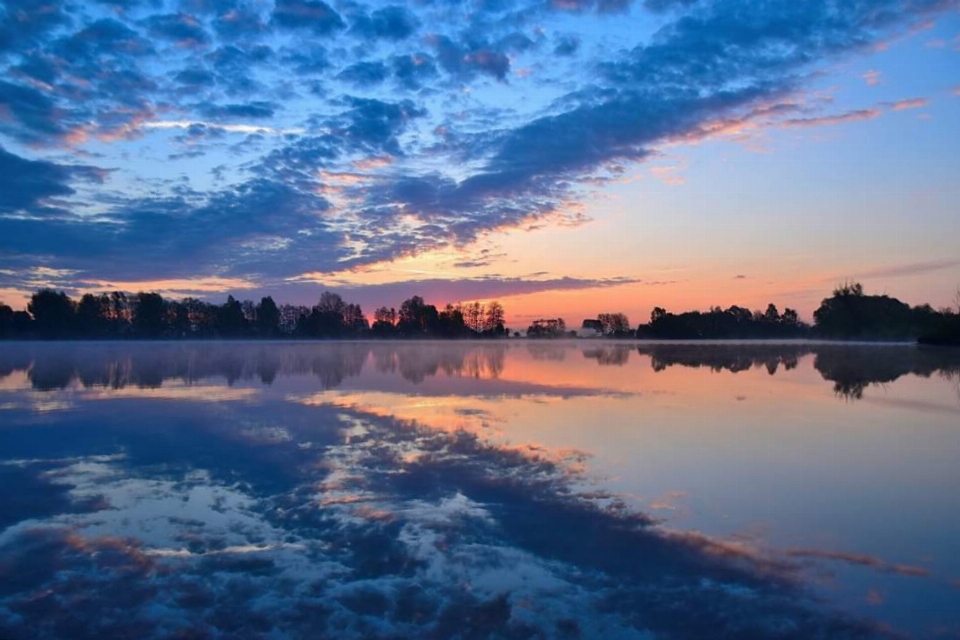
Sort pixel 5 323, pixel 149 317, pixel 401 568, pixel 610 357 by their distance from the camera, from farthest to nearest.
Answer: pixel 149 317 → pixel 5 323 → pixel 610 357 → pixel 401 568

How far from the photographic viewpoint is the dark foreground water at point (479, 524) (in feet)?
15.2

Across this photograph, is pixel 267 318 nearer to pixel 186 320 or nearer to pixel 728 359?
pixel 186 320

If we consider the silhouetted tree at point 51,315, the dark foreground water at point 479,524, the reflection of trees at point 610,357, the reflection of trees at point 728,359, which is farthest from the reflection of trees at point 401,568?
the silhouetted tree at point 51,315

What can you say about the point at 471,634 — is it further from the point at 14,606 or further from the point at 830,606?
the point at 14,606

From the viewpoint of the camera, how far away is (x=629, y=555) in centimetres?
578

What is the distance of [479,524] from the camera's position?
6.70 m

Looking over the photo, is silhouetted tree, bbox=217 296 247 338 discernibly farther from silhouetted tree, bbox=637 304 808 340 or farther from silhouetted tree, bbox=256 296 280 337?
silhouetted tree, bbox=637 304 808 340

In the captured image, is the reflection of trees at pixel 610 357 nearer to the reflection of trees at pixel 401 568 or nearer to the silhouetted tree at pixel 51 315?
the reflection of trees at pixel 401 568

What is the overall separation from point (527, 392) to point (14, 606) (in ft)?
48.7

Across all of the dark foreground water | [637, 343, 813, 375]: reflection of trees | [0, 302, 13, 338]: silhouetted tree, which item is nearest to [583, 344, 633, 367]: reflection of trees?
[637, 343, 813, 375]: reflection of trees

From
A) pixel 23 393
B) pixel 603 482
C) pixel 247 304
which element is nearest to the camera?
pixel 603 482

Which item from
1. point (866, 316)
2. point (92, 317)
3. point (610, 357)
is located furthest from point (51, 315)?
point (866, 316)

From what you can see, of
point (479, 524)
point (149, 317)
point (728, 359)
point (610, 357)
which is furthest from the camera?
point (149, 317)

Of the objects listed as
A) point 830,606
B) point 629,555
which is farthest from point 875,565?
point 629,555
